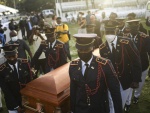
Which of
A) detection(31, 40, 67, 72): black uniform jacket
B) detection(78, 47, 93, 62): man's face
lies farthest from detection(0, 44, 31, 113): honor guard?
detection(78, 47, 93, 62): man's face

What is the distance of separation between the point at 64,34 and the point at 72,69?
474 centimetres

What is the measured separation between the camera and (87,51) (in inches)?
112

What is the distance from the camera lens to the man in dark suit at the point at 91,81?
2.84m

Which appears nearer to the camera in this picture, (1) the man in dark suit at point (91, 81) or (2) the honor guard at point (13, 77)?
(1) the man in dark suit at point (91, 81)

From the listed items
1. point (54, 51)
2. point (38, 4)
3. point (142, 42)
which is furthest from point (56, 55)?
point (38, 4)

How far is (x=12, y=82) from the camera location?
12.8ft

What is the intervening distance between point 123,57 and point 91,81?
1.27 m

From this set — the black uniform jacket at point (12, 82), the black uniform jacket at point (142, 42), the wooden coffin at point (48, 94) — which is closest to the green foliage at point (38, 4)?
the black uniform jacket at point (142, 42)

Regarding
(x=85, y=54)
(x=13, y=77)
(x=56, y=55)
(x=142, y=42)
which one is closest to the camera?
(x=85, y=54)

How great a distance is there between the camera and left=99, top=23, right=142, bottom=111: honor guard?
386 cm

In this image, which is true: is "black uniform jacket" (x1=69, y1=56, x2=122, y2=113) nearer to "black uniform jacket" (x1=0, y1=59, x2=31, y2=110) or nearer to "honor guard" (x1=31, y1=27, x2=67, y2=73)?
"black uniform jacket" (x1=0, y1=59, x2=31, y2=110)

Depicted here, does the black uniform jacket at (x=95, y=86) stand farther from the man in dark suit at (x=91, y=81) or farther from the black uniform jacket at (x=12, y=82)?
the black uniform jacket at (x=12, y=82)

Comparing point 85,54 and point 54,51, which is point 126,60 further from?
point 54,51

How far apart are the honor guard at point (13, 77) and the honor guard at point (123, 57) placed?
1.32 m
